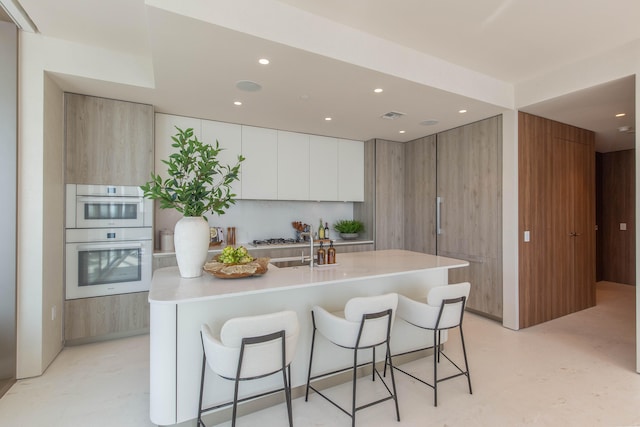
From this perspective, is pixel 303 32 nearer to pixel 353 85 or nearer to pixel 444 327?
pixel 353 85

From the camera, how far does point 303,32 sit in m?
2.28

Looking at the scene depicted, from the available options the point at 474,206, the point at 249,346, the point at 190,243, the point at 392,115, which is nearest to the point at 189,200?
the point at 190,243

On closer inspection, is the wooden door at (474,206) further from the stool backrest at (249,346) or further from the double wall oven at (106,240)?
the double wall oven at (106,240)

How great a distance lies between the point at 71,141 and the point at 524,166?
16.0 feet

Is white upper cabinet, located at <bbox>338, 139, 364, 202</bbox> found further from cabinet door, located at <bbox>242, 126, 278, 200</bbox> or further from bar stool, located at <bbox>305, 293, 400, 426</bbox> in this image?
bar stool, located at <bbox>305, 293, 400, 426</bbox>

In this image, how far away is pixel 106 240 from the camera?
3262 mm

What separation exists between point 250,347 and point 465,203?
3.55m

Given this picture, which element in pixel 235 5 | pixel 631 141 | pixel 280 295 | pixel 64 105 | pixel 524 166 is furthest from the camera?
pixel 631 141

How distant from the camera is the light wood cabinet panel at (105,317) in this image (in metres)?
3.15

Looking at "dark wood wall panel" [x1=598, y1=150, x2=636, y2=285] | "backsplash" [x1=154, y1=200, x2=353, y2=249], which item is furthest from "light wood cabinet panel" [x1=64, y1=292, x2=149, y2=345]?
"dark wood wall panel" [x1=598, y1=150, x2=636, y2=285]

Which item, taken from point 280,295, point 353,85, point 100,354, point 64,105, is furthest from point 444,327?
point 64,105

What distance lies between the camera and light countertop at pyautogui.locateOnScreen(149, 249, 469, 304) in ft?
5.74

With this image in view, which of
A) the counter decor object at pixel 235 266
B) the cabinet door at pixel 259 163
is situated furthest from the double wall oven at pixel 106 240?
the counter decor object at pixel 235 266

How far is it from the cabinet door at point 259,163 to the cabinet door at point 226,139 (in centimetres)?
7
